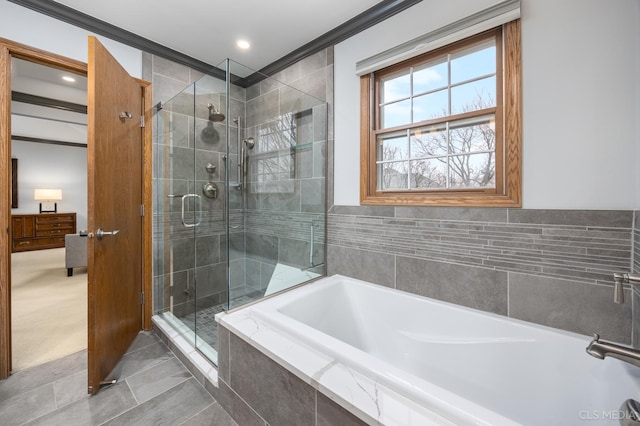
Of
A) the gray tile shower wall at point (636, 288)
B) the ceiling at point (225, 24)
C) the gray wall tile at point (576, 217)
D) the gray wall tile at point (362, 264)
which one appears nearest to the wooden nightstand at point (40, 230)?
the ceiling at point (225, 24)

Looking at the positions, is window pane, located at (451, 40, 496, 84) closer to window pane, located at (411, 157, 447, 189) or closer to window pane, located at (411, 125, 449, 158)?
window pane, located at (411, 125, 449, 158)

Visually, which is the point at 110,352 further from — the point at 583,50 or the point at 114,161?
the point at 583,50

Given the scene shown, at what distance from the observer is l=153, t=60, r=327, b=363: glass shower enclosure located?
1.91 metres

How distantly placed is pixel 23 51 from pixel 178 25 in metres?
0.97

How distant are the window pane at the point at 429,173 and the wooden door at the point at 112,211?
6.47 feet

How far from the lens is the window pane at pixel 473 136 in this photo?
1474 millimetres

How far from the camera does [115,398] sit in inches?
57.1

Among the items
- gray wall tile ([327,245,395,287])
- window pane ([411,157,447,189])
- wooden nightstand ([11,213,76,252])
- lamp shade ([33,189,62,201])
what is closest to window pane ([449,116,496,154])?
window pane ([411,157,447,189])

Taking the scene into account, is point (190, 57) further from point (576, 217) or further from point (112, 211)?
point (576, 217)

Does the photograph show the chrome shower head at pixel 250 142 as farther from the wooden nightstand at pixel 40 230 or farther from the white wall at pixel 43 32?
the wooden nightstand at pixel 40 230

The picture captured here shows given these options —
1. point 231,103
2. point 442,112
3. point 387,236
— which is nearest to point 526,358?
point 387,236

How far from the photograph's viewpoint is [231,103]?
185cm

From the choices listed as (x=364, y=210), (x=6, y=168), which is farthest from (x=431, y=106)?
(x=6, y=168)

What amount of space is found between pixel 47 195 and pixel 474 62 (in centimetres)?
839
